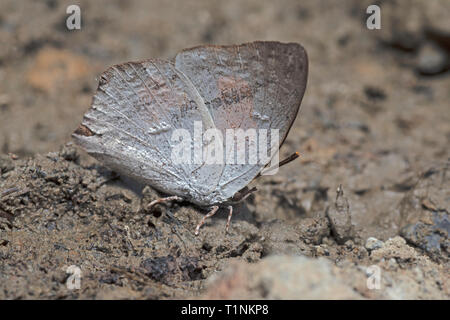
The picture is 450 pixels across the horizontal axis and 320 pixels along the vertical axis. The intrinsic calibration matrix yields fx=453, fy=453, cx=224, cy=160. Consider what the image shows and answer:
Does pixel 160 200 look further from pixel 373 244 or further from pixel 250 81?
pixel 373 244

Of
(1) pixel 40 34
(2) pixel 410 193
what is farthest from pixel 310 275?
(1) pixel 40 34

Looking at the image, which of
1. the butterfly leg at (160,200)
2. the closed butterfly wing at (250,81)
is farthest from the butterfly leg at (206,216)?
the closed butterfly wing at (250,81)

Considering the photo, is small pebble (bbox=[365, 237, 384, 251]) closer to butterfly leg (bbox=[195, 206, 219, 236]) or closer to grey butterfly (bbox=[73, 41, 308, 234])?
grey butterfly (bbox=[73, 41, 308, 234])

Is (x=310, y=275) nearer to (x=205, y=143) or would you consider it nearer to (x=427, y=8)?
(x=205, y=143)

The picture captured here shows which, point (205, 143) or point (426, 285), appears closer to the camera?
point (426, 285)

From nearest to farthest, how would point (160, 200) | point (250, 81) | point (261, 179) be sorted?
point (250, 81)
point (160, 200)
point (261, 179)

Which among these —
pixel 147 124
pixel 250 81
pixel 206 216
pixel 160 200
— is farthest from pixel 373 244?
pixel 147 124
